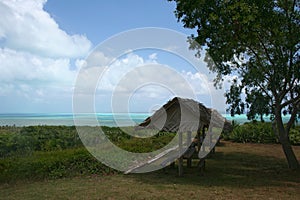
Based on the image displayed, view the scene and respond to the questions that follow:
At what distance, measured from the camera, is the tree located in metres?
9.53

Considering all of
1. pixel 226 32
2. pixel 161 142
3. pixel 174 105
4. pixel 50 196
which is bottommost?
pixel 50 196

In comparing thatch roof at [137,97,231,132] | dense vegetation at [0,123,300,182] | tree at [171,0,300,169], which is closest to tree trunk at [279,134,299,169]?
tree at [171,0,300,169]

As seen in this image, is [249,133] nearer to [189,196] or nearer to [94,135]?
[94,135]

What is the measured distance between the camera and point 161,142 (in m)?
18.1

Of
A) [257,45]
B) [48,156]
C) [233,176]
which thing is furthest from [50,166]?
[257,45]

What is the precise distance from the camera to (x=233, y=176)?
34.4 ft

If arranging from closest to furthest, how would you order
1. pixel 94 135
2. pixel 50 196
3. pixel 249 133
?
pixel 50 196 → pixel 94 135 → pixel 249 133

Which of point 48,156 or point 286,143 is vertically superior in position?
point 286,143

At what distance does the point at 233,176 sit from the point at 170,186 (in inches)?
118

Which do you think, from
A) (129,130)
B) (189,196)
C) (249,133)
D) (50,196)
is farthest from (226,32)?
(249,133)

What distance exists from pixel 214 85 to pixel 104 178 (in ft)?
19.5

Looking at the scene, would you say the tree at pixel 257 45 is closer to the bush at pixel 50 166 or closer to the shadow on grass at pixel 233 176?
the shadow on grass at pixel 233 176

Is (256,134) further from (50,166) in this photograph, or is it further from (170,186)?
(50,166)

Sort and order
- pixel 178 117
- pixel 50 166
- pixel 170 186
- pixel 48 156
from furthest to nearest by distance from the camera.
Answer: pixel 48 156 → pixel 50 166 → pixel 178 117 → pixel 170 186
